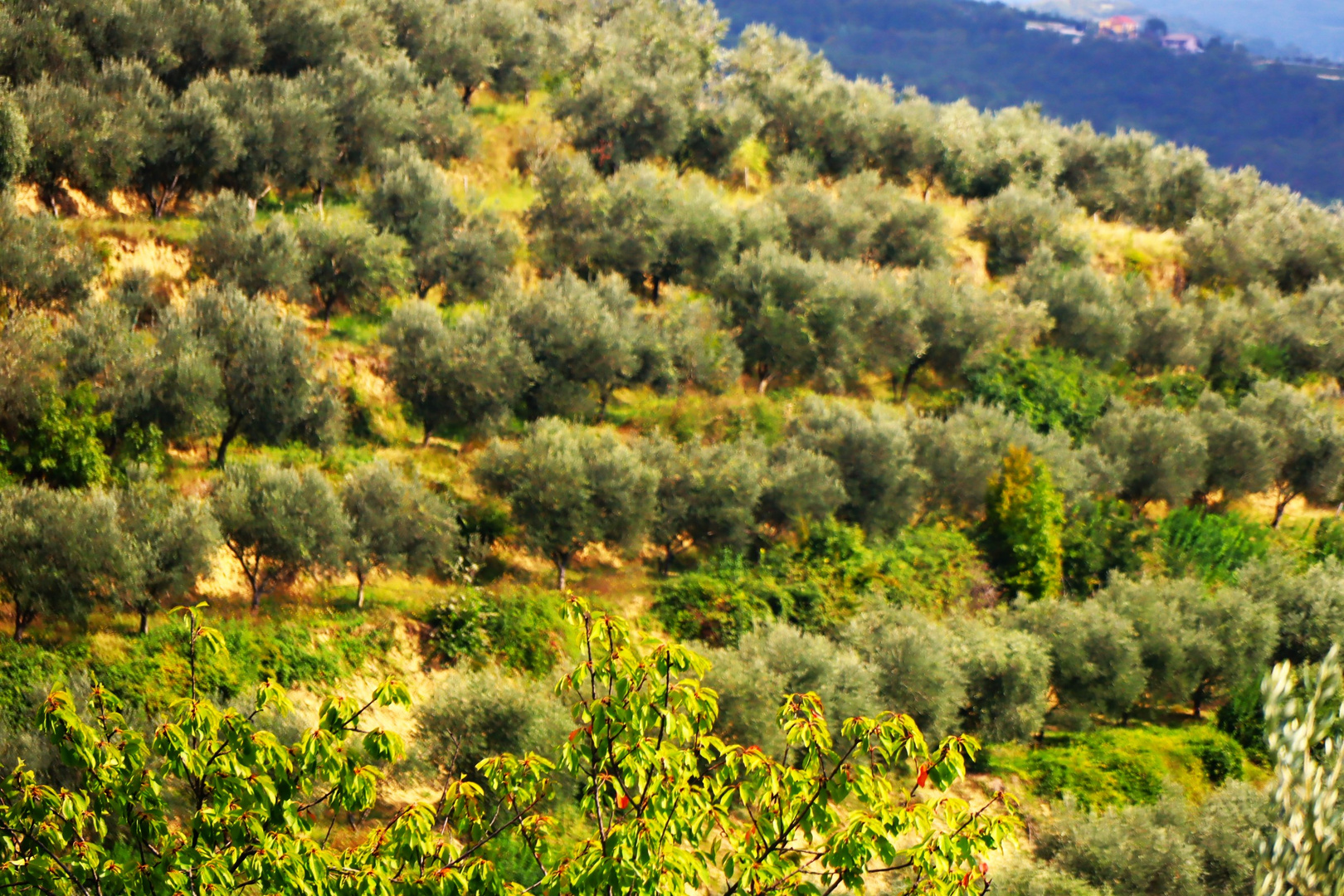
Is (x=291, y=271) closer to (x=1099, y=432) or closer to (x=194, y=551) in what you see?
(x=194, y=551)

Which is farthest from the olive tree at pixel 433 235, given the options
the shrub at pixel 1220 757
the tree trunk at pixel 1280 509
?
the tree trunk at pixel 1280 509

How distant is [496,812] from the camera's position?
10336 millimetres

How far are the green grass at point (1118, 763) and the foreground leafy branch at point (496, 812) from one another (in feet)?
54.8

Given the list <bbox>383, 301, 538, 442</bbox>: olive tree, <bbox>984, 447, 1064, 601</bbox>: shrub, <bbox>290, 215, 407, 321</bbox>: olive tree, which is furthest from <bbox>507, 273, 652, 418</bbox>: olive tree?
<bbox>984, 447, 1064, 601</bbox>: shrub

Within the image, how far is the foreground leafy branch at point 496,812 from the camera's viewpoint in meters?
9.77

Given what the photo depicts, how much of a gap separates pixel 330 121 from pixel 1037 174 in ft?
149

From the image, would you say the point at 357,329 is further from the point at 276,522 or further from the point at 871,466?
the point at 871,466

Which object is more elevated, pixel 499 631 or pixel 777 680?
pixel 777 680

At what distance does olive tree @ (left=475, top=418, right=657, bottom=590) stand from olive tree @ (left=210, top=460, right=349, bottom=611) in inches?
205

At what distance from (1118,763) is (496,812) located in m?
21.8

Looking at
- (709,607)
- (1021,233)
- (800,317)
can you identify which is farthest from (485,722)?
(1021,233)

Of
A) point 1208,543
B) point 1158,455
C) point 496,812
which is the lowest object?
point 1208,543

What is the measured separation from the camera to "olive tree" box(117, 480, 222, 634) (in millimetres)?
23531

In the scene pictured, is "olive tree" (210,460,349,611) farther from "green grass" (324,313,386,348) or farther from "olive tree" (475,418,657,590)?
"green grass" (324,313,386,348)
